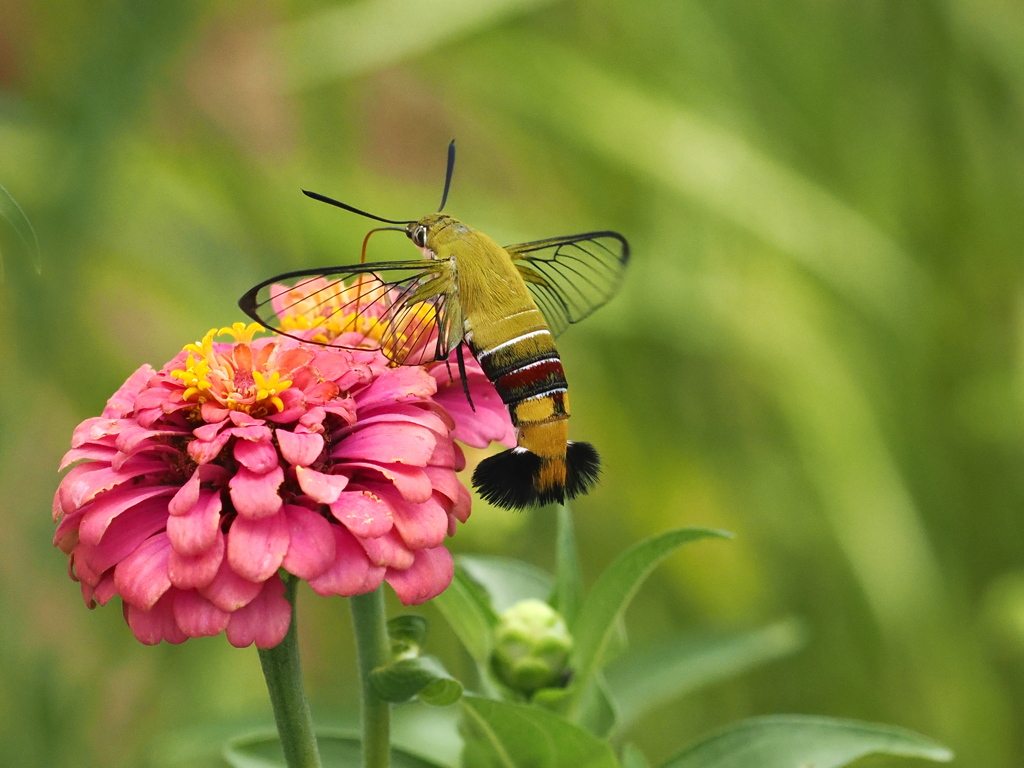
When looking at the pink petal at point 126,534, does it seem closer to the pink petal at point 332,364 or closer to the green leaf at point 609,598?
the pink petal at point 332,364

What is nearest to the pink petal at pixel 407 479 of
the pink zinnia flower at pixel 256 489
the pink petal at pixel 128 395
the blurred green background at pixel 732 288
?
the pink zinnia flower at pixel 256 489

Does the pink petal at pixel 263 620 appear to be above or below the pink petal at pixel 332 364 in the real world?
below

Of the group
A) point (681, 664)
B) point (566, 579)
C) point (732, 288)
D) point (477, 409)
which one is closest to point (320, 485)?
point (477, 409)

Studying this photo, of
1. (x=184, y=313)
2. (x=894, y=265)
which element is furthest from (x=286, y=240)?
(x=894, y=265)

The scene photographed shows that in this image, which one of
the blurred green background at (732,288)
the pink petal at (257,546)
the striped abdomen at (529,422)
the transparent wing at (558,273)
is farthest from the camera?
the blurred green background at (732,288)

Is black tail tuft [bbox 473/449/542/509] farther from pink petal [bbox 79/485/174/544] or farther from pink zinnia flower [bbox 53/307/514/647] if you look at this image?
pink petal [bbox 79/485/174/544]

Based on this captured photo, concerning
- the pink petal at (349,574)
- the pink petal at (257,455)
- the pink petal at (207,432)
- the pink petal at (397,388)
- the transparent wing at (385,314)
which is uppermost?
the transparent wing at (385,314)

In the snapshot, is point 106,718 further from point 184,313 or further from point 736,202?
point 736,202
